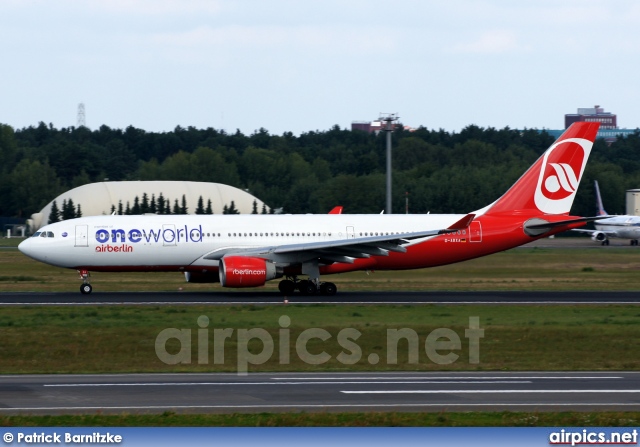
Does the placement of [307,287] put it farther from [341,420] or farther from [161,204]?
[161,204]

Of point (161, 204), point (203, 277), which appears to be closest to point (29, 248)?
point (203, 277)

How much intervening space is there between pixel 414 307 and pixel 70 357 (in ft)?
44.0

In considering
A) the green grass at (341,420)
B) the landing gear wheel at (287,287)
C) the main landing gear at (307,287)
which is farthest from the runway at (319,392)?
the landing gear wheel at (287,287)

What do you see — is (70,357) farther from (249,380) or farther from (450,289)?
(450,289)

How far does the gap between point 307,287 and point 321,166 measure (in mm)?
106245

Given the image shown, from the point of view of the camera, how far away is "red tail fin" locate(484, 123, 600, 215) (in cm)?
4347

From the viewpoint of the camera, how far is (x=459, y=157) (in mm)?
153625

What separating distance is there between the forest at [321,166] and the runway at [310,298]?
167 feet

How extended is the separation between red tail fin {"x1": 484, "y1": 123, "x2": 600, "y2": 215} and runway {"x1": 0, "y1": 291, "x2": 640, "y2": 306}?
4021 mm

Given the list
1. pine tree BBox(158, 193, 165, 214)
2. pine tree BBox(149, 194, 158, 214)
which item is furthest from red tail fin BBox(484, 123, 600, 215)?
pine tree BBox(158, 193, 165, 214)

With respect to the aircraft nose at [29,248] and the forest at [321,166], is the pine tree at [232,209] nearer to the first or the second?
the forest at [321,166]

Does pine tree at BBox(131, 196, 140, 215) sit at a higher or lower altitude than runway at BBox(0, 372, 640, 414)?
higher

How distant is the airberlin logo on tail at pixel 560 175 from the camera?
143ft

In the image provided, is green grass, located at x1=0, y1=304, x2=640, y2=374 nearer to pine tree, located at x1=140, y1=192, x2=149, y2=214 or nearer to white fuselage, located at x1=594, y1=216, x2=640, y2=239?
pine tree, located at x1=140, y1=192, x2=149, y2=214
